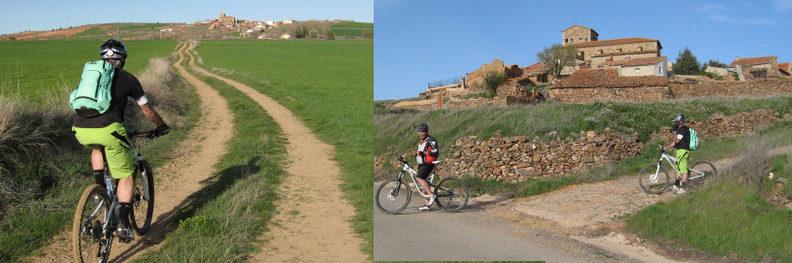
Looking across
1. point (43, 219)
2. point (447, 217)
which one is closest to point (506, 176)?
point (447, 217)

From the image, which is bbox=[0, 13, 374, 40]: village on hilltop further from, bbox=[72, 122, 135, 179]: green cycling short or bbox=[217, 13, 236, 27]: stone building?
bbox=[72, 122, 135, 179]: green cycling short

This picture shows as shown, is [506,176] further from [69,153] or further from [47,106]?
[47,106]

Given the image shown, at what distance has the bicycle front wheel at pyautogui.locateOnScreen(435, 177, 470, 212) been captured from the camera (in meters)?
6.99

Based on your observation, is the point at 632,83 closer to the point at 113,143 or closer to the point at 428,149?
the point at 428,149

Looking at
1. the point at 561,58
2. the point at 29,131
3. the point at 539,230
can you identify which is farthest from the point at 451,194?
the point at 561,58

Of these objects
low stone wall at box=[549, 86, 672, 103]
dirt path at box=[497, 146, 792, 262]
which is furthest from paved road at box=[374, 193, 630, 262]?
low stone wall at box=[549, 86, 672, 103]

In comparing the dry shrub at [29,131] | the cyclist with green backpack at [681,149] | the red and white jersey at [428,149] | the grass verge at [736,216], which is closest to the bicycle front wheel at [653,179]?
the cyclist with green backpack at [681,149]

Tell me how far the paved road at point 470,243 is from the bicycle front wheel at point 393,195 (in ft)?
2.19

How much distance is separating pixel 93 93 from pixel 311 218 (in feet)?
10.4

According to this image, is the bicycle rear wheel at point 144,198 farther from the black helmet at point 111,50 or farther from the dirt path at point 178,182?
the black helmet at point 111,50

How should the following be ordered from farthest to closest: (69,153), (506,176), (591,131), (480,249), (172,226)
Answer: (591,131), (506,176), (69,153), (172,226), (480,249)

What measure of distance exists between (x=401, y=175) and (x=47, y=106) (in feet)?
20.9

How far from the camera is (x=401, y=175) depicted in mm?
7004

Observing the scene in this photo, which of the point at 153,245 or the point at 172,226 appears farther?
the point at 172,226
